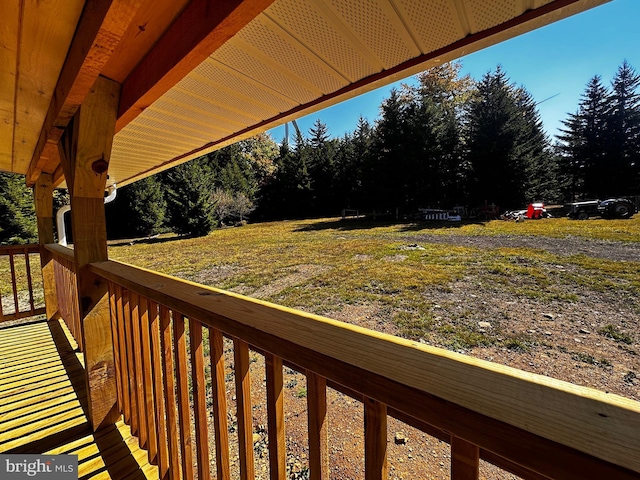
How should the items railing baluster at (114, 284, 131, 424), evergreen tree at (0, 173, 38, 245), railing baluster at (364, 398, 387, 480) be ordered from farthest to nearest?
evergreen tree at (0, 173, 38, 245), railing baluster at (114, 284, 131, 424), railing baluster at (364, 398, 387, 480)

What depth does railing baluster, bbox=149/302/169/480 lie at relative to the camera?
1.18 metres

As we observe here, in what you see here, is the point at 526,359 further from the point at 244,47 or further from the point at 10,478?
the point at 10,478

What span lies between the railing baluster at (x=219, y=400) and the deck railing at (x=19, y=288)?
3.43 metres

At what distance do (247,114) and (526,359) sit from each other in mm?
2900

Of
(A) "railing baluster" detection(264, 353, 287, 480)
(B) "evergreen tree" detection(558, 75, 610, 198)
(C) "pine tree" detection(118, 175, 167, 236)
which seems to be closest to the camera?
(A) "railing baluster" detection(264, 353, 287, 480)

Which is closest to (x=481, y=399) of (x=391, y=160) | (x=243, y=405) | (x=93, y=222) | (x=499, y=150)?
(x=243, y=405)

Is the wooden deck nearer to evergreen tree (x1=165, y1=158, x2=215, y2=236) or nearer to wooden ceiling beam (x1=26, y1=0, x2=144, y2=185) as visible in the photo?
wooden ceiling beam (x1=26, y1=0, x2=144, y2=185)

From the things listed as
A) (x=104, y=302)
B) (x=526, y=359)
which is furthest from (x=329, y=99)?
(x=526, y=359)

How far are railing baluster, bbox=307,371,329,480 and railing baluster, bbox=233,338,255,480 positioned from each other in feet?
0.72

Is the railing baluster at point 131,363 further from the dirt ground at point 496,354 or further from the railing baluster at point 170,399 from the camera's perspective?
the dirt ground at point 496,354

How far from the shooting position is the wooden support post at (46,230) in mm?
2992

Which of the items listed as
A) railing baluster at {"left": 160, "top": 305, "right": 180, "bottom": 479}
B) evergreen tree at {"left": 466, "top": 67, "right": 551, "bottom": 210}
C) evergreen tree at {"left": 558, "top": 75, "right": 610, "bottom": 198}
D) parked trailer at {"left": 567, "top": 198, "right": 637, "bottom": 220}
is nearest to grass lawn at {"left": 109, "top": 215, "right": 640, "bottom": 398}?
railing baluster at {"left": 160, "top": 305, "right": 180, "bottom": 479}

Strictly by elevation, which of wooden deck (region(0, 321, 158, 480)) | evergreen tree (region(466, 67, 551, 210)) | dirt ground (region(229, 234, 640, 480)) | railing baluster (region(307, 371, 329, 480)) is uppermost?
evergreen tree (region(466, 67, 551, 210))

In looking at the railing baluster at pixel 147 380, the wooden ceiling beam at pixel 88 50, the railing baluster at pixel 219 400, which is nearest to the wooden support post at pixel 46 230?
the wooden ceiling beam at pixel 88 50
